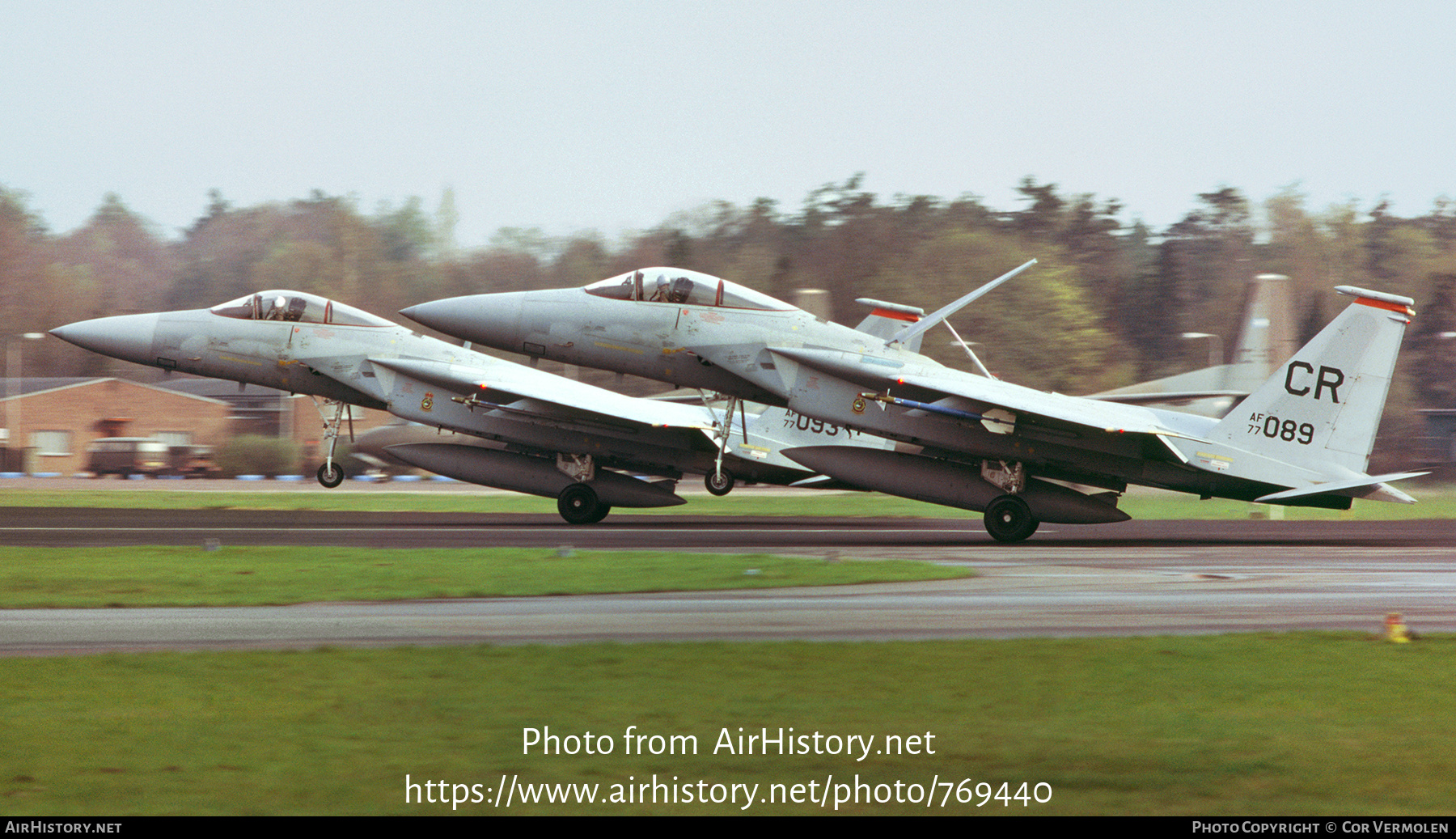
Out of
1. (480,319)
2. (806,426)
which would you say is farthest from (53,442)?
(806,426)

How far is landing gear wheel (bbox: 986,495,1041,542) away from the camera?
2056cm

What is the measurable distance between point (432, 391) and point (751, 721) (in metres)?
17.4

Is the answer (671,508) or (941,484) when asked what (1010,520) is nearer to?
(941,484)

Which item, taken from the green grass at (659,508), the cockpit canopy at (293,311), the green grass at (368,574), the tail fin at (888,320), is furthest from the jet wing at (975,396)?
the cockpit canopy at (293,311)

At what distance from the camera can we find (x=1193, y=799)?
6000mm

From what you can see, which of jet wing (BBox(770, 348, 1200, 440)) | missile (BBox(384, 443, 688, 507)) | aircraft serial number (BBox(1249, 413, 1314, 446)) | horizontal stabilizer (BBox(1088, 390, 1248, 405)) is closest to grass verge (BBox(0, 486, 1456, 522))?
horizontal stabilizer (BBox(1088, 390, 1248, 405))

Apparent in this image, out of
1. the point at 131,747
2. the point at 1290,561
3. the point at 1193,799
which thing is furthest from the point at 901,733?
the point at 1290,561

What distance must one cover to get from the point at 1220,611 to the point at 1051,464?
343 inches

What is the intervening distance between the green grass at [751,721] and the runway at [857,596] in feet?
3.26

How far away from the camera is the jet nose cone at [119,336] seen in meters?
24.0

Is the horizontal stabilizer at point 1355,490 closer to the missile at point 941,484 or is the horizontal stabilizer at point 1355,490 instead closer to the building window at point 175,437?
the missile at point 941,484

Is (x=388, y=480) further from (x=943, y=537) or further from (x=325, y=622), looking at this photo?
(x=325, y=622)

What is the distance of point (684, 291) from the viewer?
70.4 feet

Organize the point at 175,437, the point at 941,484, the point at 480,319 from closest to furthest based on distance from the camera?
the point at 941,484 < the point at 480,319 < the point at 175,437
